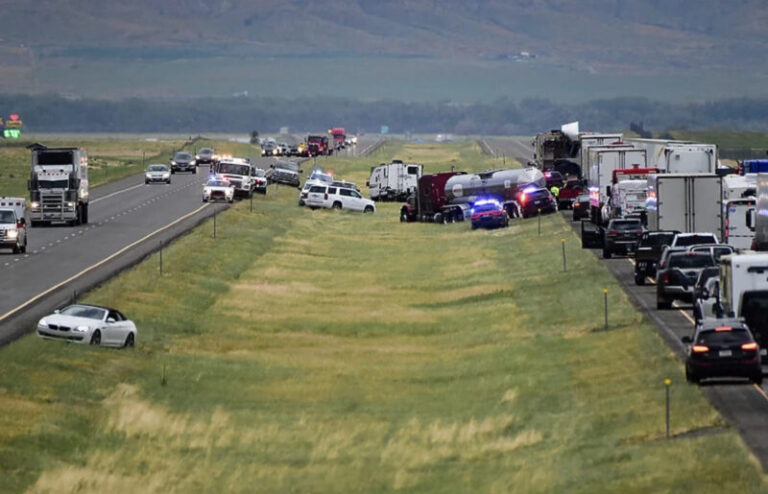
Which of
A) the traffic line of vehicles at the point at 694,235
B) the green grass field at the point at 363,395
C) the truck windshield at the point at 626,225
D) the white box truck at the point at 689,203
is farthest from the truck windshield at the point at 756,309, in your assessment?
the truck windshield at the point at 626,225

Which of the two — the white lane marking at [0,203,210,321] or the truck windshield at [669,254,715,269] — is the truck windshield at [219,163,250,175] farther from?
the truck windshield at [669,254,715,269]

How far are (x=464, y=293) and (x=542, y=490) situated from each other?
125 feet

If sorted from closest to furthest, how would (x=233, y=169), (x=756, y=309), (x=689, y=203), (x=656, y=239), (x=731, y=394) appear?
(x=731, y=394) → (x=756, y=309) → (x=656, y=239) → (x=689, y=203) → (x=233, y=169)

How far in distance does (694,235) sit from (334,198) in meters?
62.5

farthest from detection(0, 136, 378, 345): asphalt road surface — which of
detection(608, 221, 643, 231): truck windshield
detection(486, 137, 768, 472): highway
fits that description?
detection(608, 221, 643, 231): truck windshield

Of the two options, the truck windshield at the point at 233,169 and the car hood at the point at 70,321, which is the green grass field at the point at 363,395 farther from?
the truck windshield at the point at 233,169

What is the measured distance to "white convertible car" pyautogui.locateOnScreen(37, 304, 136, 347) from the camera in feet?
165

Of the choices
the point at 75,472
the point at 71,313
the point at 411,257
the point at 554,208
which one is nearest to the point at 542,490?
the point at 75,472

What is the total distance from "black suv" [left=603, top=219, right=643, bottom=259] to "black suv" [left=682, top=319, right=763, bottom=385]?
3464 centimetres

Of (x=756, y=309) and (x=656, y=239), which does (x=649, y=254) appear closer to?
(x=656, y=239)

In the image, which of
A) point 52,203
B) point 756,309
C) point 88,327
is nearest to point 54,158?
point 52,203

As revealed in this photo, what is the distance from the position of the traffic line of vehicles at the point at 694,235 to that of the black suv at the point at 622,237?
0.04 meters

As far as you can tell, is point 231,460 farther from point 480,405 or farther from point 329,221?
point 329,221

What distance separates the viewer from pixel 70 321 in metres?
50.8
